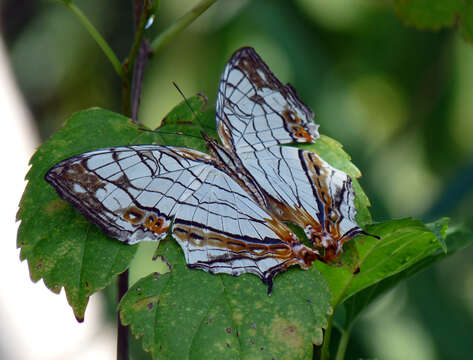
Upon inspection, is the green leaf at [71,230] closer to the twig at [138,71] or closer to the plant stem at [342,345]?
the twig at [138,71]

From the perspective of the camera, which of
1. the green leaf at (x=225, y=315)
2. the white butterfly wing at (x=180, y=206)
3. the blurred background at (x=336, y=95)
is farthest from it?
the blurred background at (x=336, y=95)

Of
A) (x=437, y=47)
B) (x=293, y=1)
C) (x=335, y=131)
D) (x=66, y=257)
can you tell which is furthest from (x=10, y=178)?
(x=437, y=47)

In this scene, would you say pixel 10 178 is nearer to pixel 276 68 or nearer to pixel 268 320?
pixel 268 320

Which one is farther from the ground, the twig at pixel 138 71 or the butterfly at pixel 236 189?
the twig at pixel 138 71

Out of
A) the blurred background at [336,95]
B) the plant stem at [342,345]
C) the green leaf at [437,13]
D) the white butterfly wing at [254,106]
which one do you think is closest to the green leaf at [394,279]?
the plant stem at [342,345]

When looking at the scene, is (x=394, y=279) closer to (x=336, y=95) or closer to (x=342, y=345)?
(x=342, y=345)

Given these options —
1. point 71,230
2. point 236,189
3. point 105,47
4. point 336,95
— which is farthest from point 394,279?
point 336,95
